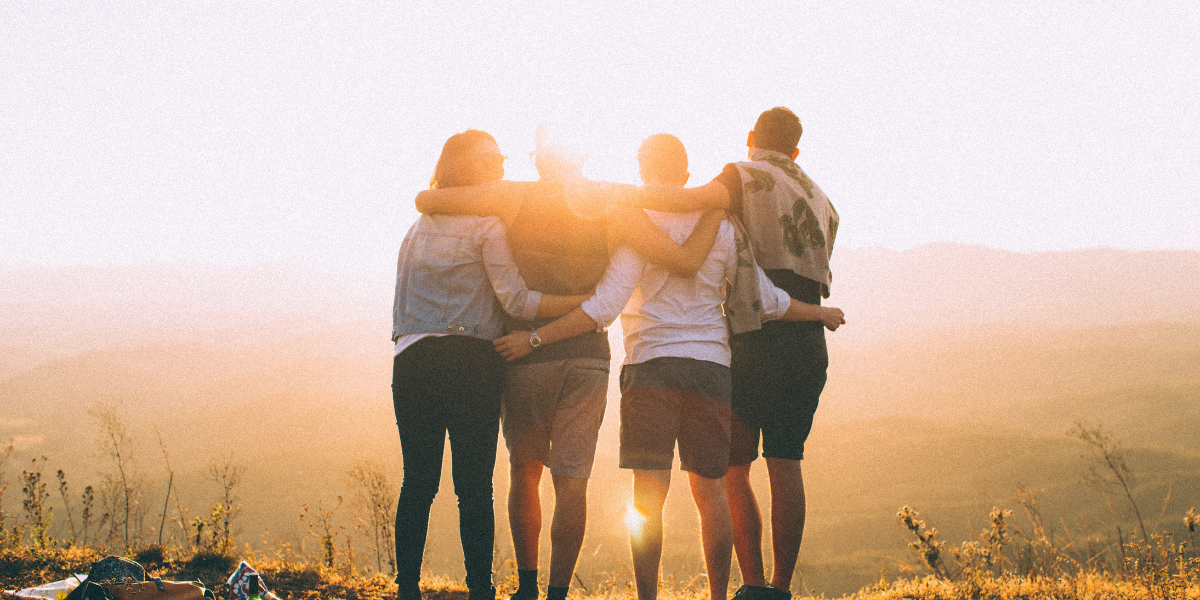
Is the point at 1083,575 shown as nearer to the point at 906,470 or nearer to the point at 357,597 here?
the point at 357,597

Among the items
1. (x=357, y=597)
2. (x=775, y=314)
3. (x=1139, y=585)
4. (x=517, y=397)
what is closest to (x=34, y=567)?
(x=357, y=597)

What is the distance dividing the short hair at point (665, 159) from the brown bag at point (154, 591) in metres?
2.66

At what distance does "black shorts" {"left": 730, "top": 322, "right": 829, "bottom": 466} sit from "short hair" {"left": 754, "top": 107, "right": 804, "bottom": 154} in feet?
2.92

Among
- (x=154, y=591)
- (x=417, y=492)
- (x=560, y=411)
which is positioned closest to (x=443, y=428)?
(x=417, y=492)

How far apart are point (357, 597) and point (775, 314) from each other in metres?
2.70

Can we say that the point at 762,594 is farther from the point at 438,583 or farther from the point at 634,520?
the point at 438,583

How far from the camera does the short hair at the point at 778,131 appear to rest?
10.9 feet

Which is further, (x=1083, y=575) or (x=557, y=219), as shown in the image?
(x=1083, y=575)

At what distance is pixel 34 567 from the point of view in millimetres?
3881

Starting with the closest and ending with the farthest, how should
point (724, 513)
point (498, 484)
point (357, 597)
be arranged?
1. point (724, 513)
2. point (357, 597)
3. point (498, 484)

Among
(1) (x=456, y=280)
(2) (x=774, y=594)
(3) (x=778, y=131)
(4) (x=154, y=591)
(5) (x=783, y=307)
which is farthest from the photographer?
(3) (x=778, y=131)

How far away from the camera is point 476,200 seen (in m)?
2.92

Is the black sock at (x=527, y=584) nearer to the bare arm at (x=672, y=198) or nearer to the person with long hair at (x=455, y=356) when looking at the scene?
the person with long hair at (x=455, y=356)

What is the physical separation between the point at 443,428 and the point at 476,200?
967 mm
